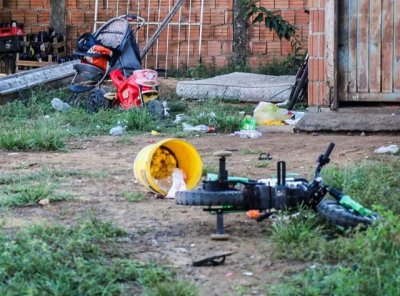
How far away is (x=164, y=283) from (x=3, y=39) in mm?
12510

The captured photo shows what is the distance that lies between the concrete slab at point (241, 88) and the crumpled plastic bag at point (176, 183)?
5972 millimetres

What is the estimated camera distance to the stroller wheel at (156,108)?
11.3 metres

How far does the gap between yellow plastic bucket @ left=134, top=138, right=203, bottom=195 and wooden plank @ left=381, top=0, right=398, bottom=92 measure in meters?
4.32

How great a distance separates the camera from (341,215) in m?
5.13

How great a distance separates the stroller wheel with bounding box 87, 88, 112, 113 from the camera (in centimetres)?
1191

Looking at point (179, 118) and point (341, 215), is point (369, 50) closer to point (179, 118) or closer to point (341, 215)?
point (179, 118)

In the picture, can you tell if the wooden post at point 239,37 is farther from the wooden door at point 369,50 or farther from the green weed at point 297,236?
the green weed at point 297,236

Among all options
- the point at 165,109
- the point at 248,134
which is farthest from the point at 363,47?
the point at 165,109

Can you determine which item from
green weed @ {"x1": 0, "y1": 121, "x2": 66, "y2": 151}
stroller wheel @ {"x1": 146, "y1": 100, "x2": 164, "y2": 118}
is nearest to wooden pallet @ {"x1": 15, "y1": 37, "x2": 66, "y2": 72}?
stroller wheel @ {"x1": 146, "y1": 100, "x2": 164, "y2": 118}

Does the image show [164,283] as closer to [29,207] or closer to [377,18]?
[29,207]

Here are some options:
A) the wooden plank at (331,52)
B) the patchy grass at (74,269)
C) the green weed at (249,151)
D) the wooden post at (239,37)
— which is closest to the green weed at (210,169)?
the green weed at (249,151)

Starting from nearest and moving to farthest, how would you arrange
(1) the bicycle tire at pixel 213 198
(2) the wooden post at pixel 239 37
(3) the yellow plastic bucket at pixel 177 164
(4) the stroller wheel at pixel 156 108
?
(1) the bicycle tire at pixel 213 198 < (3) the yellow plastic bucket at pixel 177 164 < (4) the stroller wheel at pixel 156 108 < (2) the wooden post at pixel 239 37

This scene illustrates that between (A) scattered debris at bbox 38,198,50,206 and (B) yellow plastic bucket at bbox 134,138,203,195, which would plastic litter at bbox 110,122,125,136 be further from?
(A) scattered debris at bbox 38,198,50,206

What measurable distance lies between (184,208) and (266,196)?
1.00 meters
